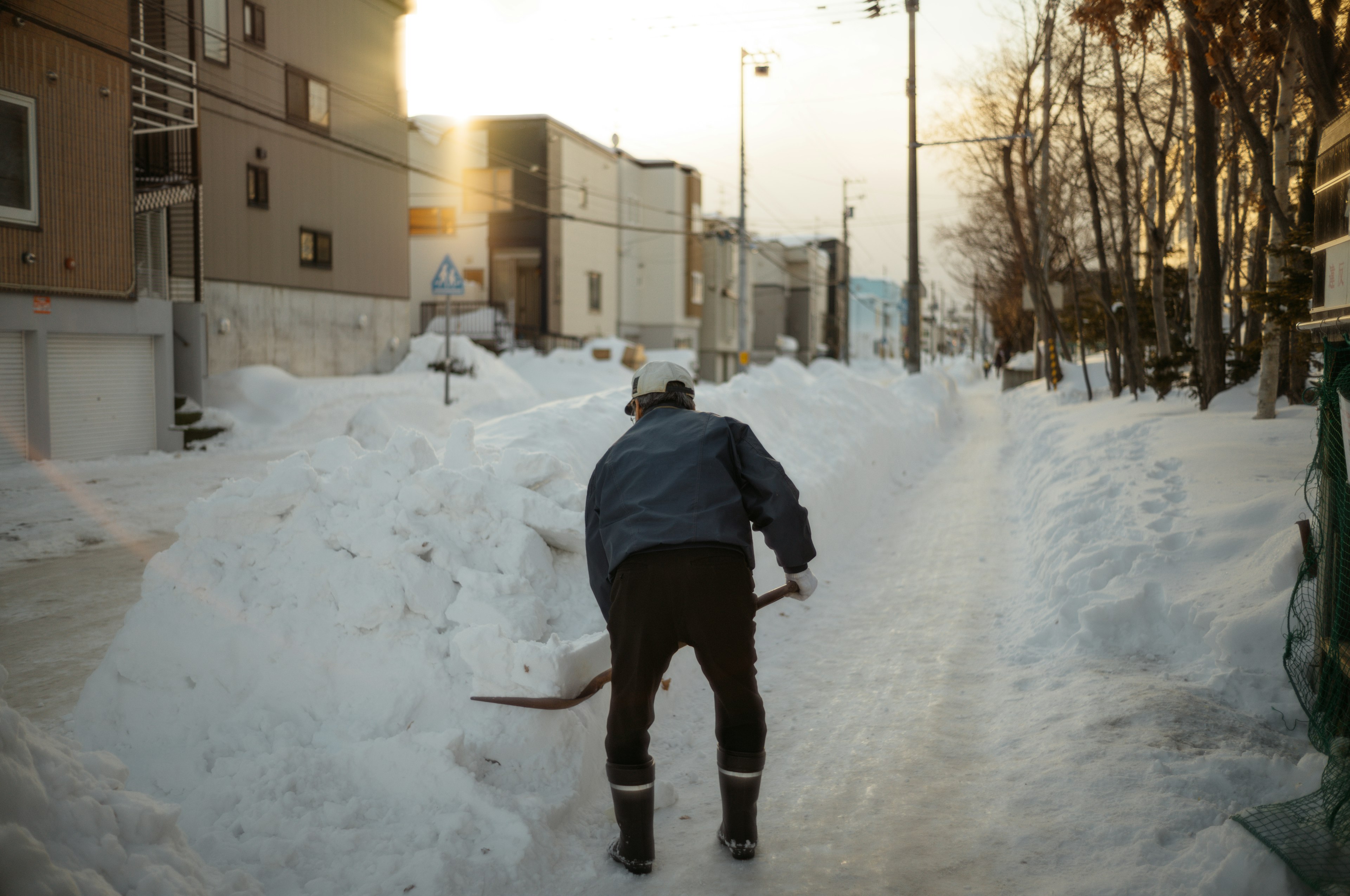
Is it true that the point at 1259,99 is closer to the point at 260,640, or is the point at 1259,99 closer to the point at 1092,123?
the point at 1092,123

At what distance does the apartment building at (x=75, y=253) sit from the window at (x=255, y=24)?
5921 mm

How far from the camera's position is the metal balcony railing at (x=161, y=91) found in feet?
51.0

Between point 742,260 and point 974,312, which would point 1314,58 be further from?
point 974,312

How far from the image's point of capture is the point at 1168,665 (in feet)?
16.3

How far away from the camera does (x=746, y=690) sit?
11.1 feet

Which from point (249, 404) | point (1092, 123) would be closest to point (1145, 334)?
point (1092, 123)

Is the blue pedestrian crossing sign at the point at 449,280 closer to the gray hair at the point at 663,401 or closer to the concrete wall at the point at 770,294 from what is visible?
the gray hair at the point at 663,401

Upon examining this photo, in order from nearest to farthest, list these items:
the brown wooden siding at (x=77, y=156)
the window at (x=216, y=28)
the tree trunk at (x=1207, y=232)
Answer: the tree trunk at (x=1207, y=232), the brown wooden siding at (x=77, y=156), the window at (x=216, y=28)

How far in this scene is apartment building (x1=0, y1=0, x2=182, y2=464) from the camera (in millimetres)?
12969

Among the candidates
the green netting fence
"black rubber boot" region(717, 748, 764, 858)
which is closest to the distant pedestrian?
the green netting fence

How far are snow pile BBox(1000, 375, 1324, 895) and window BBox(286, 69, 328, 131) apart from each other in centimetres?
2086

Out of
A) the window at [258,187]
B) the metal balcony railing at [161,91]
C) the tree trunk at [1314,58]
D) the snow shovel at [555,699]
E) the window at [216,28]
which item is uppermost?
the window at [216,28]

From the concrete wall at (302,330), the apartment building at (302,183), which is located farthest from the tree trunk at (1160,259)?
the concrete wall at (302,330)

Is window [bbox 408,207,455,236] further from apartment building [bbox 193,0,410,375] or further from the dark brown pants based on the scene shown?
the dark brown pants
